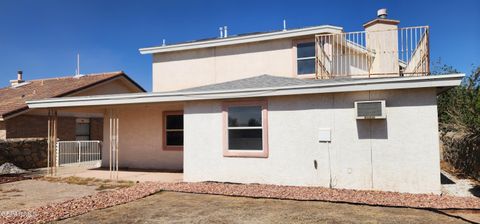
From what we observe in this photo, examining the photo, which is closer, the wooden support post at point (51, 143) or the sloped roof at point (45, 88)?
the wooden support post at point (51, 143)

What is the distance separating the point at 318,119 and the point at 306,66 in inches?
180

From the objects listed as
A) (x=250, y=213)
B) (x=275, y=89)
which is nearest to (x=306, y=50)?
(x=275, y=89)

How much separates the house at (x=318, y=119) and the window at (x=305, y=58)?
0.04 m

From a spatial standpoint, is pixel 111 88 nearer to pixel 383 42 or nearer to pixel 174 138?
pixel 174 138

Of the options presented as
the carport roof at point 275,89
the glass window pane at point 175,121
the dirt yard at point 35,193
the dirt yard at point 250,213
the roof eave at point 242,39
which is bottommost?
the dirt yard at point 35,193

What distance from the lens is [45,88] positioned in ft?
70.7

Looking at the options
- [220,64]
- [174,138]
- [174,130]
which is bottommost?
[174,138]

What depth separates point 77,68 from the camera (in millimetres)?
23859

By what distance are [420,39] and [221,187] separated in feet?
22.6

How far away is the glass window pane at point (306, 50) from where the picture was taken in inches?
518

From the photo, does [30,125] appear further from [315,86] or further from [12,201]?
[315,86]

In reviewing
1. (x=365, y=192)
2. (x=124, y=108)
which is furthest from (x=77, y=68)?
(x=365, y=192)

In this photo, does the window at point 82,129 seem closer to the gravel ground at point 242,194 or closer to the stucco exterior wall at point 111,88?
the stucco exterior wall at point 111,88

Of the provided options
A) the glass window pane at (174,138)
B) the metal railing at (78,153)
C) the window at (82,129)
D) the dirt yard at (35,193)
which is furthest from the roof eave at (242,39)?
the dirt yard at (35,193)
